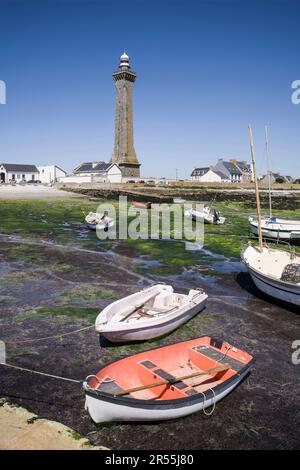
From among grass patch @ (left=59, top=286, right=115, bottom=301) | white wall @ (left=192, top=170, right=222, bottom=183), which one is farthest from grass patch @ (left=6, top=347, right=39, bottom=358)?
white wall @ (left=192, top=170, right=222, bottom=183)

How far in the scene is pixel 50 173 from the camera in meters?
→ 133

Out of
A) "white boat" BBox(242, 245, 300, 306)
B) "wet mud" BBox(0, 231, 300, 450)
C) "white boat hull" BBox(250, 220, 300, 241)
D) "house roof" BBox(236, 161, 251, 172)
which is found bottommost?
"wet mud" BBox(0, 231, 300, 450)

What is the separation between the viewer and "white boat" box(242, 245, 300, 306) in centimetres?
1465

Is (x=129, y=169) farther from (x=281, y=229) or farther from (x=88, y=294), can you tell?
(x=88, y=294)

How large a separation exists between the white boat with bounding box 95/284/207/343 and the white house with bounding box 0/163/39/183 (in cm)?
11715

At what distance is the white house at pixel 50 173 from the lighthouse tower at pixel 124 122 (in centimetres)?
2965

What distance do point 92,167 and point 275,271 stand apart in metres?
109

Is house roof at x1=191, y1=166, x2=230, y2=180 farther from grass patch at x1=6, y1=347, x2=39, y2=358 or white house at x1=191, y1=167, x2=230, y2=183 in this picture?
grass patch at x1=6, y1=347, x2=39, y2=358

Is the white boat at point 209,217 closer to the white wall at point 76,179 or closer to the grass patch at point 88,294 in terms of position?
the grass patch at point 88,294

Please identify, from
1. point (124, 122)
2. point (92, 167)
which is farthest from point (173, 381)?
point (92, 167)

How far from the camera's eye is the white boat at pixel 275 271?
1465 cm

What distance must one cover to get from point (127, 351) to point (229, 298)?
6996mm

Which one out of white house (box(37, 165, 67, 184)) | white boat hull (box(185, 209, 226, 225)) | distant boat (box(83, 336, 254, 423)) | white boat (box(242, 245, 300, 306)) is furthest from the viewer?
white house (box(37, 165, 67, 184))

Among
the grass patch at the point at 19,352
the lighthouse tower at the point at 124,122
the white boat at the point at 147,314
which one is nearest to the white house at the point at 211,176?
the lighthouse tower at the point at 124,122
